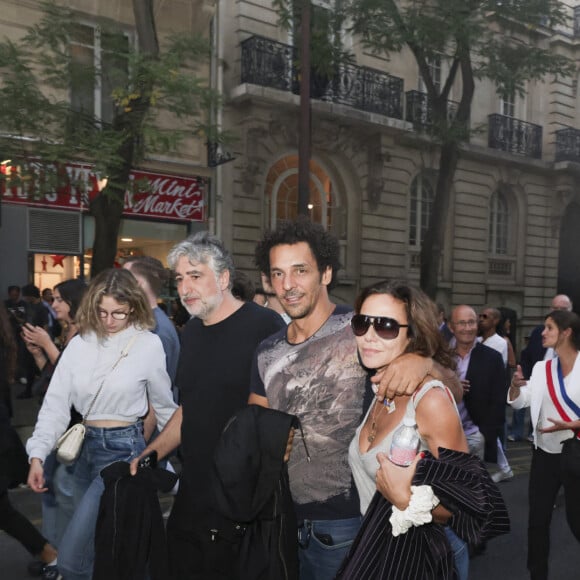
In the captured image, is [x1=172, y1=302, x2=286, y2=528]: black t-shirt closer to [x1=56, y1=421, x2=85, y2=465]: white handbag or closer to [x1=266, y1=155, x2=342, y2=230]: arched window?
[x1=56, y1=421, x2=85, y2=465]: white handbag

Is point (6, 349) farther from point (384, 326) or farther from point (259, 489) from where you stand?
point (384, 326)

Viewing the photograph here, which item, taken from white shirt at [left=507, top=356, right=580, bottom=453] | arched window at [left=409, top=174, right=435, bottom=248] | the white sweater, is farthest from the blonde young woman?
arched window at [left=409, top=174, right=435, bottom=248]

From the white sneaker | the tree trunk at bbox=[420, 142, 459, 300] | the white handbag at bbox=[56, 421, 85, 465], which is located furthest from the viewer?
the tree trunk at bbox=[420, 142, 459, 300]

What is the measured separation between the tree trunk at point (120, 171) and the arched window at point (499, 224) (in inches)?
575

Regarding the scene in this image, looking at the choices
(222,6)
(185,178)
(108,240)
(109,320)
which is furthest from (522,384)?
(222,6)

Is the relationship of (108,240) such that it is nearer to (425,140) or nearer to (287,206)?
(287,206)

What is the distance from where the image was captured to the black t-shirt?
9.13 ft

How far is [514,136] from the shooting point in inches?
808

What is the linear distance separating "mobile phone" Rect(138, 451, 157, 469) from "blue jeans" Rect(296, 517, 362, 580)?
84 cm

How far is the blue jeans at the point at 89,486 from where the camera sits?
2.90 metres

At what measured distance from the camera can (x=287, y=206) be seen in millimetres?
16078

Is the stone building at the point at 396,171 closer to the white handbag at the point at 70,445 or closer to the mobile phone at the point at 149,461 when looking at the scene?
the white handbag at the point at 70,445

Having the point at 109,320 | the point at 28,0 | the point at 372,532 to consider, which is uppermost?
the point at 28,0

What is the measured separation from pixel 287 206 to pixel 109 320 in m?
12.9
